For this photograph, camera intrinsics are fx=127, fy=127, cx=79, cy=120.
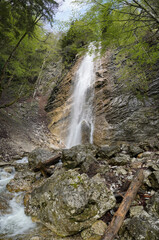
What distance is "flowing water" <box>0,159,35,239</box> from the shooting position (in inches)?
103

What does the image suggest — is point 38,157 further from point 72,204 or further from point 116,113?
point 116,113

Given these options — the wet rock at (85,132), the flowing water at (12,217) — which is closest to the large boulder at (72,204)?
the flowing water at (12,217)

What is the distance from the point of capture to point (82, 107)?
12766 mm

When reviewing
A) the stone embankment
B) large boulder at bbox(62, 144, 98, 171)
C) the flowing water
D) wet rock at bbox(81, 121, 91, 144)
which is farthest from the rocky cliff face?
the flowing water

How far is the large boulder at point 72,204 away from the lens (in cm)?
243

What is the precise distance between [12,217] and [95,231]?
206 cm

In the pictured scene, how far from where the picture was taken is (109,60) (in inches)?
495

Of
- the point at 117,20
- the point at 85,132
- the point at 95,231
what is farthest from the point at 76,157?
the point at 85,132

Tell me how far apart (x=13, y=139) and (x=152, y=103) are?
31.3 ft

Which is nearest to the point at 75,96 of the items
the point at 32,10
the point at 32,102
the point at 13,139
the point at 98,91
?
the point at 98,91

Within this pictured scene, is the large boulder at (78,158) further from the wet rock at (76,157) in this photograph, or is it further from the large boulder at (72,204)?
the large boulder at (72,204)

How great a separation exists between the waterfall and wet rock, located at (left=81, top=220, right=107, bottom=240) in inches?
296

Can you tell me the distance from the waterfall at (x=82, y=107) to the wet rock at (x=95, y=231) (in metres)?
7.53

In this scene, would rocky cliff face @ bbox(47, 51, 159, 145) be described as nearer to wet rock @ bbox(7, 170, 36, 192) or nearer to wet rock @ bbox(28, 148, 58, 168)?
wet rock @ bbox(28, 148, 58, 168)
